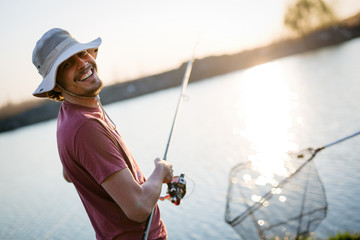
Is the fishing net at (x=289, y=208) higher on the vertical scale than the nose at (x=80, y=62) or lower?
lower

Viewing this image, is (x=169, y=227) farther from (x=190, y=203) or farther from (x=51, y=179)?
(x=51, y=179)

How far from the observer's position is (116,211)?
172 cm

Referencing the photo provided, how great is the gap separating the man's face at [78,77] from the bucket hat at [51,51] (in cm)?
5

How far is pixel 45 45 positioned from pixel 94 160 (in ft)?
2.79

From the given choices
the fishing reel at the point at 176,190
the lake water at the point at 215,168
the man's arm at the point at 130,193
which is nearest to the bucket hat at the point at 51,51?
the man's arm at the point at 130,193

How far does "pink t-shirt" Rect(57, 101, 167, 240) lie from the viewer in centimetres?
144

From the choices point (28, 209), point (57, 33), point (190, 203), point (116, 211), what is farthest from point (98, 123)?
point (28, 209)

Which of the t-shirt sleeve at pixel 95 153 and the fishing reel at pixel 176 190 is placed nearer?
the t-shirt sleeve at pixel 95 153

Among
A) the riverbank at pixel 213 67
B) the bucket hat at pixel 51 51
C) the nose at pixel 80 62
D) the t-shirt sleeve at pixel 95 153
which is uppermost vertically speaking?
the bucket hat at pixel 51 51

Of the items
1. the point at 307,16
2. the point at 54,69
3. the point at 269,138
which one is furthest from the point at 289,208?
the point at 307,16

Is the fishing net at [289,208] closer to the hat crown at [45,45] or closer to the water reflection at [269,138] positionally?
the water reflection at [269,138]

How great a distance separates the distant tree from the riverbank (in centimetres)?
271

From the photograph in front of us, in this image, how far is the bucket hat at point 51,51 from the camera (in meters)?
1.72

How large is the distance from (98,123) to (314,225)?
165 inches
